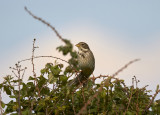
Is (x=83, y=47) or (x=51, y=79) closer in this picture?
(x=51, y=79)

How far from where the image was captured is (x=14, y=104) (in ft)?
12.7

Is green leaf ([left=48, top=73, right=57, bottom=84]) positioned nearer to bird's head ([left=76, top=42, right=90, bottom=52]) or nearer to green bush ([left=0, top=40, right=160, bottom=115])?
green bush ([left=0, top=40, right=160, bottom=115])

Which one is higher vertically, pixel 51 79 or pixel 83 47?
pixel 83 47

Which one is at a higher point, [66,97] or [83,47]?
[83,47]

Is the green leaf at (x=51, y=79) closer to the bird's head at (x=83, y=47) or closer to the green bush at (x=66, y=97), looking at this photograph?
the green bush at (x=66, y=97)

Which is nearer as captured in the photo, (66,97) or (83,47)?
(66,97)

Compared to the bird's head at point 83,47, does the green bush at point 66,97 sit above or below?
below

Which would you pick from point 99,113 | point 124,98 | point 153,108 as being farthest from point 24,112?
point 153,108

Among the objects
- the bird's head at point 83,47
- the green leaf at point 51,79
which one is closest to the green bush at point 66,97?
the green leaf at point 51,79

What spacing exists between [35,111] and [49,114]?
0.27 m

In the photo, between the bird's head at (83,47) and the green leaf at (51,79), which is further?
the bird's head at (83,47)

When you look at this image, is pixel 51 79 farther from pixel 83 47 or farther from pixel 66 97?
pixel 83 47

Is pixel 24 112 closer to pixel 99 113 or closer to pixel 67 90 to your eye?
pixel 67 90

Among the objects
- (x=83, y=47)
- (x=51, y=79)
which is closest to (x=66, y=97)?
(x=51, y=79)
